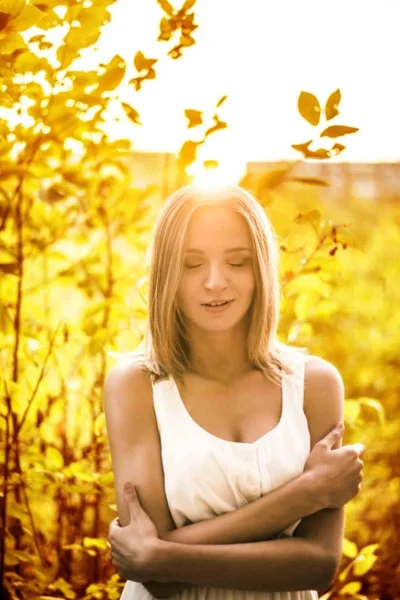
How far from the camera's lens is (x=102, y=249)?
2.16 meters

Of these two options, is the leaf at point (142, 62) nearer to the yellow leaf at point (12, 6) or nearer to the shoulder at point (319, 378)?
the yellow leaf at point (12, 6)

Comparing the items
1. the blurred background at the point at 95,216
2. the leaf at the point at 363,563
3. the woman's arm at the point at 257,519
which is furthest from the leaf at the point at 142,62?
the leaf at the point at 363,563

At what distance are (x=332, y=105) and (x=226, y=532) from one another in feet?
2.69

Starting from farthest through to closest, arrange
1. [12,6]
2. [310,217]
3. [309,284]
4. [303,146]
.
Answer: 1. [309,284]
2. [310,217]
3. [303,146]
4. [12,6]

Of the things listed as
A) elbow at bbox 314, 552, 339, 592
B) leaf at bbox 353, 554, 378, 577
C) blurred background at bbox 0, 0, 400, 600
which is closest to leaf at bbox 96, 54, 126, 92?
blurred background at bbox 0, 0, 400, 600

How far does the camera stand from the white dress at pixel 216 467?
139cm

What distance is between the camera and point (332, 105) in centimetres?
153

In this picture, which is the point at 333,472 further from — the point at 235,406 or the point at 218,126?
the point at 218,126

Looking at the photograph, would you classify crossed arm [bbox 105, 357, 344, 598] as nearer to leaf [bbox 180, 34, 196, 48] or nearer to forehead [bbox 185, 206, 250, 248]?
forehead [bbox 185, 206, 250, 248]

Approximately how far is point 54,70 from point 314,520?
3.12 feet

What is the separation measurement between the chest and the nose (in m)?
0.22

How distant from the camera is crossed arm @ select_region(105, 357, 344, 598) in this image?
1.33m

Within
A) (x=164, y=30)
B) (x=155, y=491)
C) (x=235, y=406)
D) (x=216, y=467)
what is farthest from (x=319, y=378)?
(x=164, y=30)

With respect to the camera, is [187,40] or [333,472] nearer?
[333,472]
